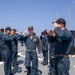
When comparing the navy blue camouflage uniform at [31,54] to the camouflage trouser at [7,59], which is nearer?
the camouflage trouser at [7,59]

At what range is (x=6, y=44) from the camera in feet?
31.7

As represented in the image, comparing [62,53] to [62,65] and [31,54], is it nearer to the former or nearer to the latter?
[62,65]

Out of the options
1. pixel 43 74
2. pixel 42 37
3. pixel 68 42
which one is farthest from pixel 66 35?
pixel 42 37

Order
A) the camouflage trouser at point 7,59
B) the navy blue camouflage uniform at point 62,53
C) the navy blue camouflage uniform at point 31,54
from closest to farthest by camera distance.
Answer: the navy blue camouflage uniform at point 62,53 < the camouflage trouser at point 7,59 < the navy blue camouflage uniform at point 31,54

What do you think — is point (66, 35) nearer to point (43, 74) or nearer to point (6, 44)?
point (6, 44)

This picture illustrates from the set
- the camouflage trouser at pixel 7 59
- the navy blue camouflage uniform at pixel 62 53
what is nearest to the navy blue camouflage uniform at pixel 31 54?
the camouflage trouser at pixel 7 59

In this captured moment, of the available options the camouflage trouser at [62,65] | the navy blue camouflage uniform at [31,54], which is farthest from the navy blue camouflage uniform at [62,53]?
the navy blue camouflage uniform at [31,54]

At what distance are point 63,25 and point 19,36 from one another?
140 inches

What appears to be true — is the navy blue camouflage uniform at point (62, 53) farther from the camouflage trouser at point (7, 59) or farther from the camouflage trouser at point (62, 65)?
the camouflage trouser at point (7, 59)

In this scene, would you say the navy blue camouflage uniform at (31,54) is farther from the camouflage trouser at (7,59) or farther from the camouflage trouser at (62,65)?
the camouflage trouser at (62,65)

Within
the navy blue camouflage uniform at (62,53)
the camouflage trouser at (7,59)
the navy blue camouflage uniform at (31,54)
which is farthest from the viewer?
the navy blue camouflage uniform at (31,54)

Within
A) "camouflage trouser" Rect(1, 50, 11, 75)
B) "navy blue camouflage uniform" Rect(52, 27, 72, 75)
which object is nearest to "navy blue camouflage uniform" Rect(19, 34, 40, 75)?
"camouflage trouser" Rect(1, 50, 11, 75)

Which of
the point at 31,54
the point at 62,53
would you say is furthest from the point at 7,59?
the point at 62,53

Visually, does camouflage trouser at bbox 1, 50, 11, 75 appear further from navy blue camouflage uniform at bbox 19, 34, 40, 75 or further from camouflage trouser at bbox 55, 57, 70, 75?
camouflage trouser at bbox 55, 57, 70, 75
